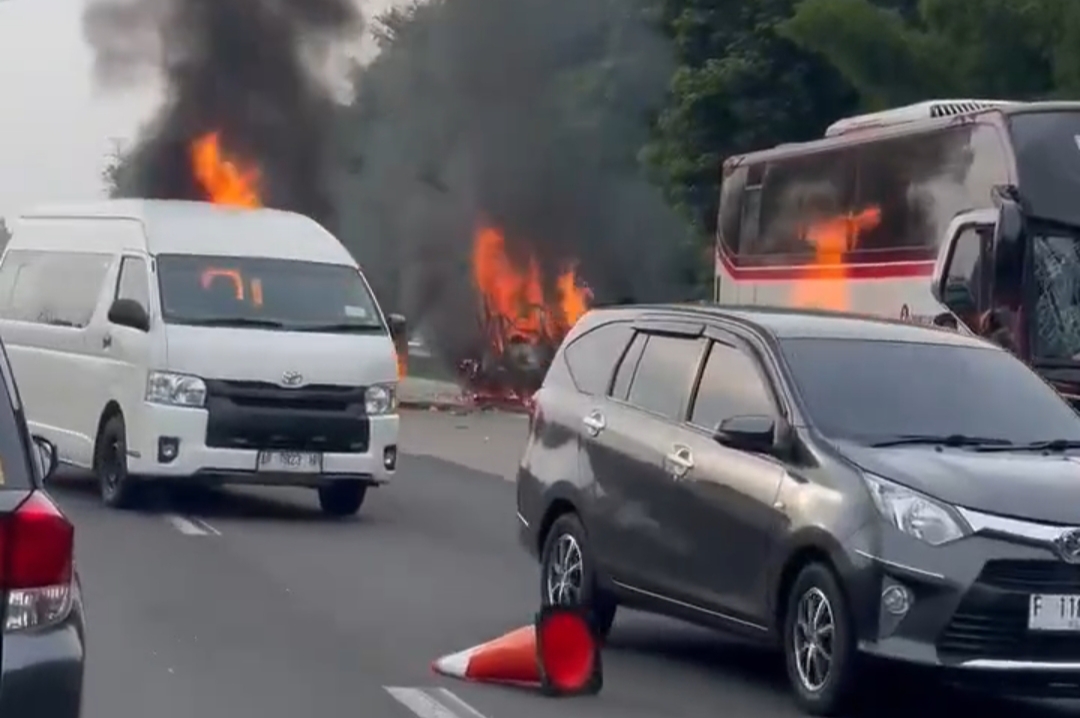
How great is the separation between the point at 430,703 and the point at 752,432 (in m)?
1.80

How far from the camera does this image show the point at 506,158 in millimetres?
39781

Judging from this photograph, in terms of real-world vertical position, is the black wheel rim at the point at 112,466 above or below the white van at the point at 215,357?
below

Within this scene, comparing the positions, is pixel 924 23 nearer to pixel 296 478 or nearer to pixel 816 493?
pixel 296 478

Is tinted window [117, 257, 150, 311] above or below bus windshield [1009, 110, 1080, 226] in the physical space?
below

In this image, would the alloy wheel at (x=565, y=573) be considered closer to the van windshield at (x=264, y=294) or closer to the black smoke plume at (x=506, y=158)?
the van windshield at (x=264, y=294)

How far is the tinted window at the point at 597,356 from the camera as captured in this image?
12398 mm

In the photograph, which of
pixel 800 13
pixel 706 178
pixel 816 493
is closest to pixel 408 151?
pixel 706 178

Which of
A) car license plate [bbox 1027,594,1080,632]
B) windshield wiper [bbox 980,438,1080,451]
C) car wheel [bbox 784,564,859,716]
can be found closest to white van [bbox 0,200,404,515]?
car wheel [bbox 784,564,859,716]

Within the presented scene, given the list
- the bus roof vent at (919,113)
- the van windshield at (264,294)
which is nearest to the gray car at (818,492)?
the van windshield at (264,294)

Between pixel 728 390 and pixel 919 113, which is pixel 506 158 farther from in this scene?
pixel 728 390

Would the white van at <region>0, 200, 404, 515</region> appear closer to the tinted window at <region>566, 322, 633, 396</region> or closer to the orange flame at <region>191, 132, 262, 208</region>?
the tinted window at <region>566, 322, 633, 396</region>

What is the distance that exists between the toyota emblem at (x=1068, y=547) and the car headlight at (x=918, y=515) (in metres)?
0.37

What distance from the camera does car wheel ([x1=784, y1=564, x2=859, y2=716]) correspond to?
32.3 ft

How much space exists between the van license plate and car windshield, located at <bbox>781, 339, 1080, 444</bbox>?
7409mm
